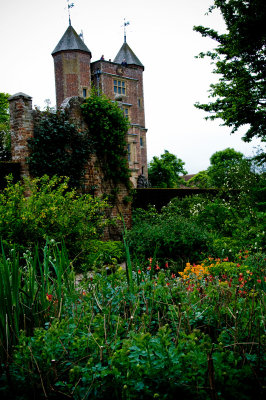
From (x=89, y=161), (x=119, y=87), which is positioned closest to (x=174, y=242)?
(x=89, y=161)

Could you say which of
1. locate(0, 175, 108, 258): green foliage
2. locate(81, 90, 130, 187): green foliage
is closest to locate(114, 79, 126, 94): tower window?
locate(81, 90, 130, 187): green foliage

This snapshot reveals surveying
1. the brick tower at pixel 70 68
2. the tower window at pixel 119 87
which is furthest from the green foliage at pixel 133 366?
the tower window at pixel 119 87

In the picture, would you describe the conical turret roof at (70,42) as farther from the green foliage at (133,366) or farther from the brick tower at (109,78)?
the green foliage at (133,366)

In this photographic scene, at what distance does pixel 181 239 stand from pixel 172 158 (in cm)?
3822

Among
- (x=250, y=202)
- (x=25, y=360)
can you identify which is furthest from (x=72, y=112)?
(x=25, y=360)

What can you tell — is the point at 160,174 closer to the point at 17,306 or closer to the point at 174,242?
the point at 174,242


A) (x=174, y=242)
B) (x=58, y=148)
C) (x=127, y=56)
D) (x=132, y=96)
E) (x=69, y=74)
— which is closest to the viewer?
(x=174, y=242)

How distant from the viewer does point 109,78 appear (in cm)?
3170

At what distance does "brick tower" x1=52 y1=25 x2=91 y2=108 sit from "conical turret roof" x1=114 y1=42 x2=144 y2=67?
7125 millimetres

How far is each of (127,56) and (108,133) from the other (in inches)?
1140

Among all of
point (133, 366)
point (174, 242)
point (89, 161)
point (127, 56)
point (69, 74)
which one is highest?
point (127, 56)

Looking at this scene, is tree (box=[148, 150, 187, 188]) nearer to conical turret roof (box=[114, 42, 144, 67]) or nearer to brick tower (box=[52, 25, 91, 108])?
conical turret roof (box=[114, 42, 144, 67])

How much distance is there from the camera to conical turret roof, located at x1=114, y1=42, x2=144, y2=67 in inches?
1416

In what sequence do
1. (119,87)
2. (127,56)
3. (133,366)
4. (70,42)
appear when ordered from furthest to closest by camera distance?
(127,56)
(119,87)
(70,42)
(133,366)
